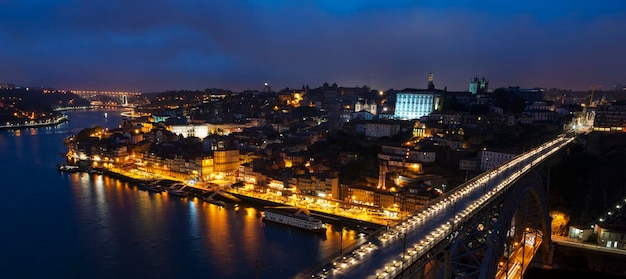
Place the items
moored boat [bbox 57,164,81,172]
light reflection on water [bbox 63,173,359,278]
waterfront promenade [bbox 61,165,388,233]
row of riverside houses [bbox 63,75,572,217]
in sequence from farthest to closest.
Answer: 1. moored boat [bbox 57,164,81,172]
2. row of riverside houses [bbox 63,75,572,217]
3. waterfront promenade [bbox 61,165,388,233]
4. light reflection on water [bbox 63,173,359,278]

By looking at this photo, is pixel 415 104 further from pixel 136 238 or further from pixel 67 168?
pixel 67 168

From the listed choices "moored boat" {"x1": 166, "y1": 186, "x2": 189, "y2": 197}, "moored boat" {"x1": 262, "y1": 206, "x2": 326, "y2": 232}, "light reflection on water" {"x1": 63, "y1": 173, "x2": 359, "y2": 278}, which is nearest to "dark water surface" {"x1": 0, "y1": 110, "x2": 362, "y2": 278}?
"light reflection on water" {"x1": 63, "y1": 173, "x2": 359, "y2": 278}

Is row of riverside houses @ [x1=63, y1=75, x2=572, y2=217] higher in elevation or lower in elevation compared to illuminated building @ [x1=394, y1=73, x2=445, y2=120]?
lower

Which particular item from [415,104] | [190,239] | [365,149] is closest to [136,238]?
[190,239]

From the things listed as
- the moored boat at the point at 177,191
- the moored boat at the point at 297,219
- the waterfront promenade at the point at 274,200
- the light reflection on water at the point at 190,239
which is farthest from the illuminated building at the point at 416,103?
the moored boat at the point at 177,191

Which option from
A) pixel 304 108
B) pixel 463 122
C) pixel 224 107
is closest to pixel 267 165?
pixel 463 122

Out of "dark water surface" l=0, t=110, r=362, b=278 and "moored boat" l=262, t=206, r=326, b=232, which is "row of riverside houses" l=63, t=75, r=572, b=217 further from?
"dark water surface" l=0, t=110, r=362, b=278
